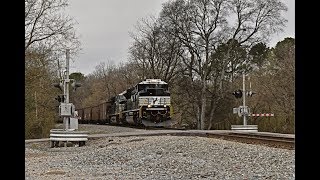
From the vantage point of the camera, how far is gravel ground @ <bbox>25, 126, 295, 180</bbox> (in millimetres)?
9586

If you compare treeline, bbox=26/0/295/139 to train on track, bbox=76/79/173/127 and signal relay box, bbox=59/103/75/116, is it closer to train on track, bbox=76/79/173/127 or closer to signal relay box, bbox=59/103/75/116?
train on track, bbox=76/79/173/127

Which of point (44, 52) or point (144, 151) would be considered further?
point (44, 52)

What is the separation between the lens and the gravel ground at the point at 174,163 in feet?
31.4

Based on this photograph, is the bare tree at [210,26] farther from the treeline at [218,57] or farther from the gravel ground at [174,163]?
the gravel ground at [174,163]

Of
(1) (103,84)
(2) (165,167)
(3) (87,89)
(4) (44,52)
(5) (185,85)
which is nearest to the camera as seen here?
(2) (165,167)

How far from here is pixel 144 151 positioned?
14156mm

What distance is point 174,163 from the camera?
11.4 meters

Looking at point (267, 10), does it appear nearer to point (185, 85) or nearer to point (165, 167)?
point (185, 85)

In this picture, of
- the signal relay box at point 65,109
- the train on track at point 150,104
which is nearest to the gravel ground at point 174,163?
the signal relay box at point 65,109

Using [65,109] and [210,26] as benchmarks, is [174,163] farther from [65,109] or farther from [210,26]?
[210,26]
